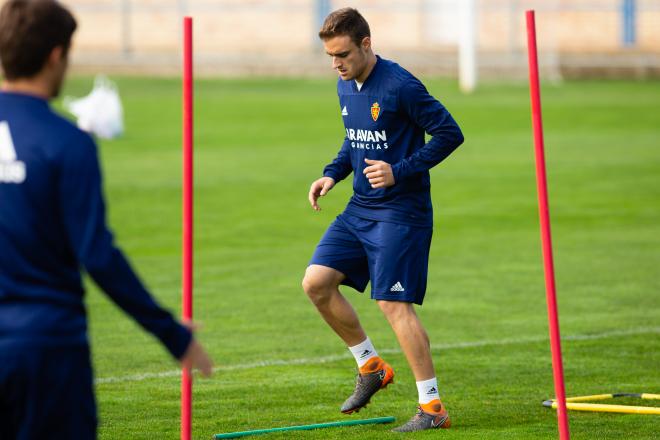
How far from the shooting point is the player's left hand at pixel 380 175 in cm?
734

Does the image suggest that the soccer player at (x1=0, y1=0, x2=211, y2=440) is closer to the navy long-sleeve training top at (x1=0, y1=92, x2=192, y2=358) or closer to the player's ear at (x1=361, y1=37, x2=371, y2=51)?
the navy long-sleeve training top at (x1=0, y1=92, x2=192, y2=358)

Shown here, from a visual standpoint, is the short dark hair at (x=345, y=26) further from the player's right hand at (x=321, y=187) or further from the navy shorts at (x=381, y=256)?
the navy shorts at (x=381, y=256)

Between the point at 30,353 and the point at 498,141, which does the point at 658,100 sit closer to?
the point at 498,141

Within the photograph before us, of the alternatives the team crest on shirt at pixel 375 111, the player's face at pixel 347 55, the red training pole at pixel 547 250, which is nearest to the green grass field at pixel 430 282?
the red training pole at pixel 547 250

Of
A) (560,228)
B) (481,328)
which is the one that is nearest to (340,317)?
(481,328)

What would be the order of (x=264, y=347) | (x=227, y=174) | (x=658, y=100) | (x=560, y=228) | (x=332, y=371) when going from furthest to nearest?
(x=658, y=100), (x=227, y=174), (x=560, y=228), (x=264, y=347), (x=332, y=371)

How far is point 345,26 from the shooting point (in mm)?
7441

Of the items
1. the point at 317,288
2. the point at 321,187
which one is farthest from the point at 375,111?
the point at 317,288

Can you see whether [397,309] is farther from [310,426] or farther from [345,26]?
[345,26]

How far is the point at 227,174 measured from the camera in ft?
73.7

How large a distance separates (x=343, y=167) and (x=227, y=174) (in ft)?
47.2

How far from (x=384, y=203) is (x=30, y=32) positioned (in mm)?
3730

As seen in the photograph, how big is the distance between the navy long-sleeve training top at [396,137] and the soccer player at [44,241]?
335cm

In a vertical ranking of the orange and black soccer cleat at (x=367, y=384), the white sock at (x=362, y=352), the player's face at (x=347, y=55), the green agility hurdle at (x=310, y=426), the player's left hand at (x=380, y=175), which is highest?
the player's face at (x=347, y=55)
